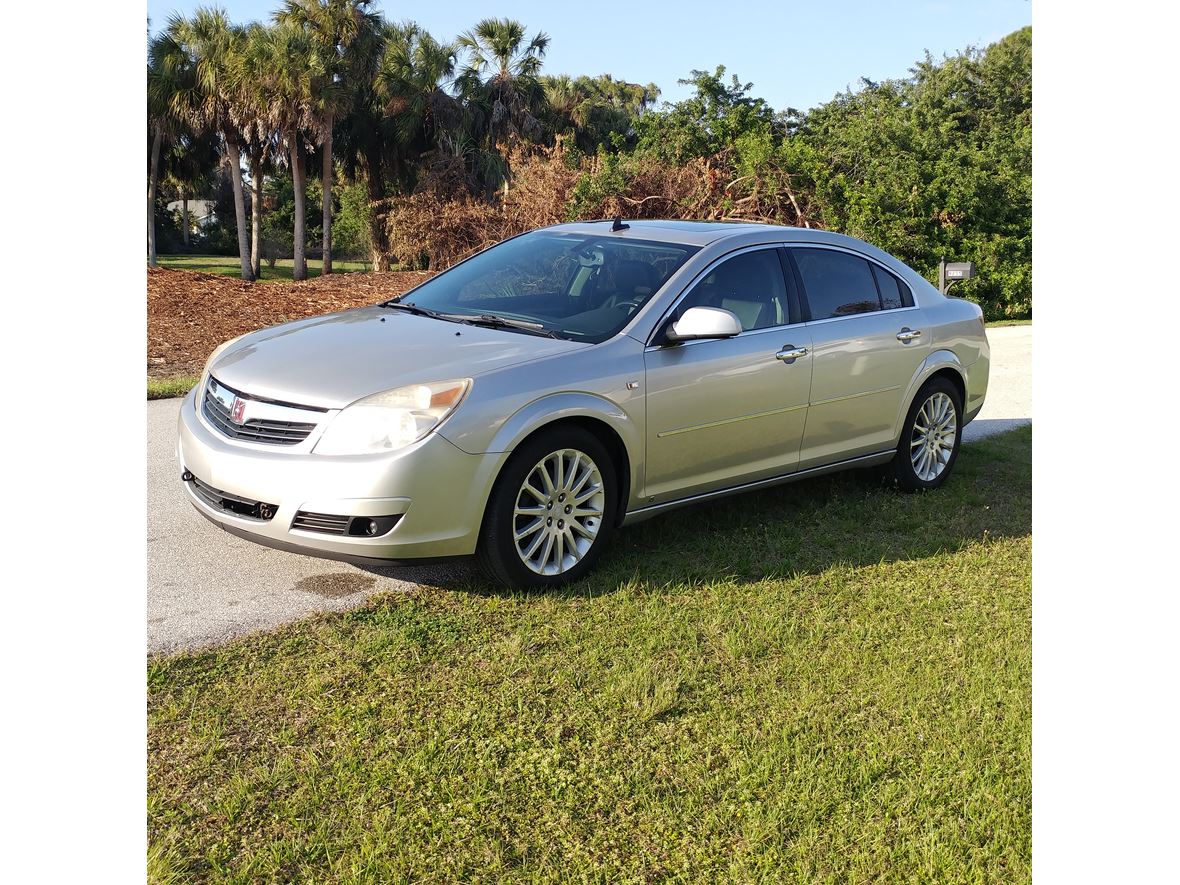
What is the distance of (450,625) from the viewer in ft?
15.3

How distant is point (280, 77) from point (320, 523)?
29.0 meters

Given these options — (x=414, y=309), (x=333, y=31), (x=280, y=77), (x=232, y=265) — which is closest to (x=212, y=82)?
(x=280, y=77)

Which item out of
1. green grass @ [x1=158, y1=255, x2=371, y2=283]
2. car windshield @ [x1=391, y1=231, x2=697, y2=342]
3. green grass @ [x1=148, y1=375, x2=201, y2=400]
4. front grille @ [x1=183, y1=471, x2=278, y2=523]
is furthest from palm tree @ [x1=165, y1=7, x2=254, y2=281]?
front grille @ [x1=183, y1=471, x2=278, y2=523]

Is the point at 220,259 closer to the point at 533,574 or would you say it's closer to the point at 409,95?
the point at 409,95

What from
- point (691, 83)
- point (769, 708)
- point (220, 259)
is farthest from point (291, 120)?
point (769, 708)

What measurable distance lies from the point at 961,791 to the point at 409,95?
3700 centimetres

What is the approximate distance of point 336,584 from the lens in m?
5.12

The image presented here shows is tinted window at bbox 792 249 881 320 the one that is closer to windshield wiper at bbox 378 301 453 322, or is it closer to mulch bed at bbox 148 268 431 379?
windshield wiper at bbox 378 301 453 322

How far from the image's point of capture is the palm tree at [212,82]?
3052cm

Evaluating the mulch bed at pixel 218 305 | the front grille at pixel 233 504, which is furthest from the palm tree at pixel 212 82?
the front grille at pixel 233 504

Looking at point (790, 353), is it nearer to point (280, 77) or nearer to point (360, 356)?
point (360, 356)

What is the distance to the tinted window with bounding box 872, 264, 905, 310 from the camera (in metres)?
6.85

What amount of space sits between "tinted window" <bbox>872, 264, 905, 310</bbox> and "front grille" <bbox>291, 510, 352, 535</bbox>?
148 inches

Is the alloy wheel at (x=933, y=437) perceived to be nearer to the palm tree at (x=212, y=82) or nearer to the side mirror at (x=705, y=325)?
the side mirror at (x=705, y=325)
